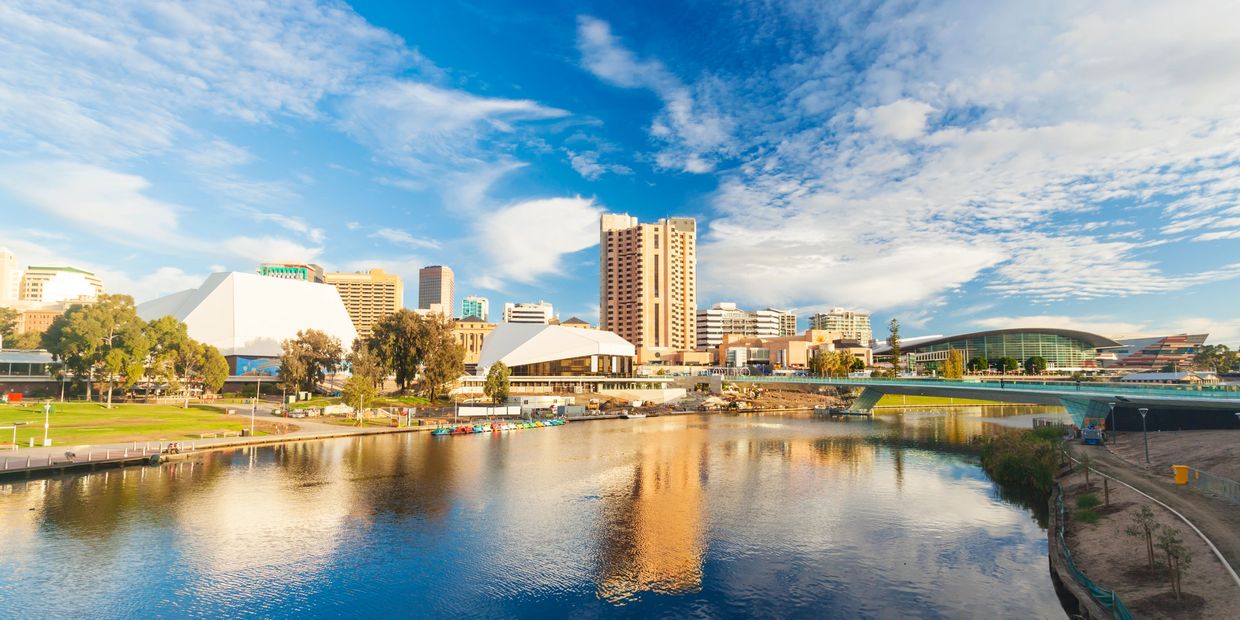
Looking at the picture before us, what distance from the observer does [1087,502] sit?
34.8 meters

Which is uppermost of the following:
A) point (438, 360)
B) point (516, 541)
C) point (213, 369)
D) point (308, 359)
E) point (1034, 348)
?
point (1034, 348)

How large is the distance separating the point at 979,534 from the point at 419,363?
297 feet

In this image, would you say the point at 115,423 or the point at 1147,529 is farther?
the point at 115,423

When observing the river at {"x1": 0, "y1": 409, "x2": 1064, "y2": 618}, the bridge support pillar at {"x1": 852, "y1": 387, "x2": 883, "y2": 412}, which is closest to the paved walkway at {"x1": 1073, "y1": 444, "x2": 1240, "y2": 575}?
the river at {"x1": 0, "y1": 409, "x2": 1064, "y2": 618}

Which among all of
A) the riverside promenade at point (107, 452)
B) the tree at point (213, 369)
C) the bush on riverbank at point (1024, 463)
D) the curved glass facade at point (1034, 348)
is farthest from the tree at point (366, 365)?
the curved glass facade at point (1034, 348)

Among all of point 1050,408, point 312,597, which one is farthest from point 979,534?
point 1050,408

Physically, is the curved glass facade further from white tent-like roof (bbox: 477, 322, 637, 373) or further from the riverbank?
the riverbank

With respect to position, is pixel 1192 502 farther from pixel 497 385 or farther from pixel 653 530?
pixel 497 385

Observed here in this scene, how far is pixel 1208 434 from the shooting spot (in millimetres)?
52531

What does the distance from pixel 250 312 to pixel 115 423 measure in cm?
6506

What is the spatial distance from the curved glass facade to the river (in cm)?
15005

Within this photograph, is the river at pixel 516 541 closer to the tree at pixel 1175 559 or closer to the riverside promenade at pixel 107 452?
the riverside promenade at pixel 107 452

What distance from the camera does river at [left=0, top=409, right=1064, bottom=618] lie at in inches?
953

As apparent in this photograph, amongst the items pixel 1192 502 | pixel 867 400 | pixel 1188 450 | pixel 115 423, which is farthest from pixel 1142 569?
pixel 867 400
